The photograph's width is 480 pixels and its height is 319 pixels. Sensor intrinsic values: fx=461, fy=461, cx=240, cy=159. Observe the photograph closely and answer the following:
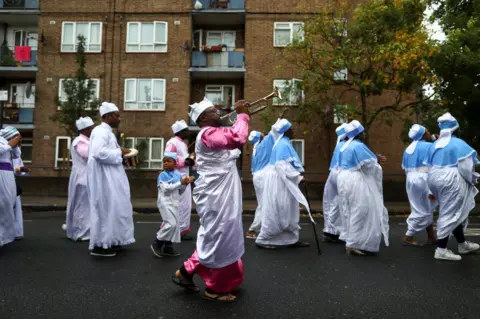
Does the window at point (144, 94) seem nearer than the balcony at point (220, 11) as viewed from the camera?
No

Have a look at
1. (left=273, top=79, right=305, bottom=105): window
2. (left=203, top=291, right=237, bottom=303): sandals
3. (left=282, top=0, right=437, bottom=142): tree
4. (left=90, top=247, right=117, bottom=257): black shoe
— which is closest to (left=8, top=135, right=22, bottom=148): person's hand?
(left=90, top=247, right=117, bottom=257): black shoe

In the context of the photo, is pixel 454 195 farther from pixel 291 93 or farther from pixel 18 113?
pixel 18 113

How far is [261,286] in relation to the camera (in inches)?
206

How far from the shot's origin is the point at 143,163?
24516mm

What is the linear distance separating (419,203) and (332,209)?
1.57 meters

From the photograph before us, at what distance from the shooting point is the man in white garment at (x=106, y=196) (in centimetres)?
676

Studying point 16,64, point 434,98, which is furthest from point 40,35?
point 434,98

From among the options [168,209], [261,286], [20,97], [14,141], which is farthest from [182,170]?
[20,97]

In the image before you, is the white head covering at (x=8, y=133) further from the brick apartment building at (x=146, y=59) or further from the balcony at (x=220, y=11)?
the balcony at (x=220, y=11)

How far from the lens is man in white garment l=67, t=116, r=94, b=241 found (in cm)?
838

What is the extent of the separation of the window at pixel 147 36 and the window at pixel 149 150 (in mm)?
4924

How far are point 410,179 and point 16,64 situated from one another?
2383 centimetres

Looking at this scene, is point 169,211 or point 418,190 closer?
point 169,211

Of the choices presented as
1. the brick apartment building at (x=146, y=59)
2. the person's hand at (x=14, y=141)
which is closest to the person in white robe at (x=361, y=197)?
the person's hand at (x=14, y=141)
